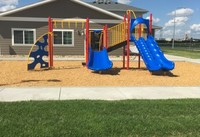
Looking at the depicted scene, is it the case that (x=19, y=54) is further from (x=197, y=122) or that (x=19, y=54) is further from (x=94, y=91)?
(x=197, y=122)

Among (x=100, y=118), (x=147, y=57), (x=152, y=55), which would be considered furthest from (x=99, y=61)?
(x=100, y=118)

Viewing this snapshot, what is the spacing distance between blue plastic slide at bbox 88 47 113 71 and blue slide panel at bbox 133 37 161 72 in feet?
5.45

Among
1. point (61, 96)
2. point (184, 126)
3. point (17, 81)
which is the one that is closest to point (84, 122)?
point (184, 126)

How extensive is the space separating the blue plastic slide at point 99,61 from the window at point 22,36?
10860mm

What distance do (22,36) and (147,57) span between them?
43.5 ft

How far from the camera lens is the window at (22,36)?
2400 cm

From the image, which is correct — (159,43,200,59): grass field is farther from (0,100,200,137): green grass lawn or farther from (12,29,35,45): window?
(0,100,200,137): green grass lawn

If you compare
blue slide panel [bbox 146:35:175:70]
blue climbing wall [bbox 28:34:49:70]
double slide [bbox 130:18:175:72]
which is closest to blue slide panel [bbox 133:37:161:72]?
double slide [bbox 130:18:175:72]

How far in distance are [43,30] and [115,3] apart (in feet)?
70.3

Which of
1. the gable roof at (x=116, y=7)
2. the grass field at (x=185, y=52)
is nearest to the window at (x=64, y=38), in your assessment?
the grass field at (x=185, y=52)

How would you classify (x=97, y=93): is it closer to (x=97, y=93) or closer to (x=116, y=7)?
(x=97, y=93)

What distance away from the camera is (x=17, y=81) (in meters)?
10.9

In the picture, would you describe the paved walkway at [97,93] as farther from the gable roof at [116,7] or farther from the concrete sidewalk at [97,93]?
the gable roof at [116,7]

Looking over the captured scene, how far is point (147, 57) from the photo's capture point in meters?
14.1
